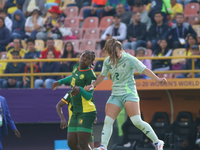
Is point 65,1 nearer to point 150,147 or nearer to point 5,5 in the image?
point 5,5

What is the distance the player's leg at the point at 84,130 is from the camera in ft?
19.7

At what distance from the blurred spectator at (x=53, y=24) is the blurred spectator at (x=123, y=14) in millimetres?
2247

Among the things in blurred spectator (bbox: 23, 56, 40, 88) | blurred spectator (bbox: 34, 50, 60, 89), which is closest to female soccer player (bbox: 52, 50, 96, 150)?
blurred spectator (bbox: 34, 50, 60, 89)

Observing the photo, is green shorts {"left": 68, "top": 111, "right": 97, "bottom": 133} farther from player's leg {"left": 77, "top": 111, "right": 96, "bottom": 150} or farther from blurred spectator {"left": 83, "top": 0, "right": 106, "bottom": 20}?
blurred spectator {"left": 83, "top": 0, "right": 106, "bottom": 20}

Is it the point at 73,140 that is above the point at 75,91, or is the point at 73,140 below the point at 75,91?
below

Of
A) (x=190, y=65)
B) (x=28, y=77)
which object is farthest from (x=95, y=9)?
(x=190, y=65)

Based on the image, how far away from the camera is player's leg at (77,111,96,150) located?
19.7 feet

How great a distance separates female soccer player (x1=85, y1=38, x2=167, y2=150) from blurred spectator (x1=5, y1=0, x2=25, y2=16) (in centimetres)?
1062

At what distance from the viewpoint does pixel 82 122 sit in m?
6.02

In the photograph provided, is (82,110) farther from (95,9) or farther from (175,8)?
(95,9)

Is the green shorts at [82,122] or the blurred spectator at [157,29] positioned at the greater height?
the blurred spectator at [157,29]

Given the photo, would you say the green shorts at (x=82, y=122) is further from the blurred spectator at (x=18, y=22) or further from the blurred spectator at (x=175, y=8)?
the blurred spectator at (x=18, y=22)

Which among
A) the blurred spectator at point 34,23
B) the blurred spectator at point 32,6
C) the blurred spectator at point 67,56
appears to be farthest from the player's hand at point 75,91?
the blurred spectator at point 32,6

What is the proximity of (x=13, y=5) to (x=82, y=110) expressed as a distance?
10876 mm
